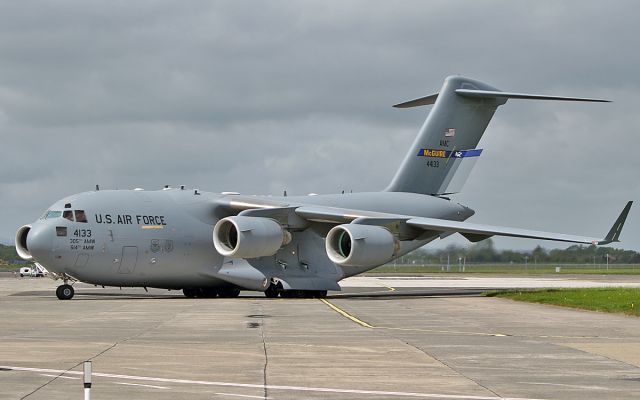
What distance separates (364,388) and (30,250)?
22850 mm

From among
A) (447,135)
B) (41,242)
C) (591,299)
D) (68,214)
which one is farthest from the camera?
(447,135)

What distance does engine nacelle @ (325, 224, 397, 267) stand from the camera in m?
34.2

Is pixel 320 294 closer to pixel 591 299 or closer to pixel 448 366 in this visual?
pixel 591 299

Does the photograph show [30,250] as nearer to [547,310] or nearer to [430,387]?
[547,310]

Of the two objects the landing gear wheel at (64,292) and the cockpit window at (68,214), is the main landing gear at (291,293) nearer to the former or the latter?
the landing gear wheel at (64,292)

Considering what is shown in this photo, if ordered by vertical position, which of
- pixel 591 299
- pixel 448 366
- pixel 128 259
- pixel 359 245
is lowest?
pixel 448 366

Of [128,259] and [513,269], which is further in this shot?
[513,269]

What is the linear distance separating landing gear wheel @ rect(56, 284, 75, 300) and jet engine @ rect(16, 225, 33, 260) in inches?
66.7

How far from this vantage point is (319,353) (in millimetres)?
16078

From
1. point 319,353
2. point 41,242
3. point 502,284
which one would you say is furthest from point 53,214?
point 502,284

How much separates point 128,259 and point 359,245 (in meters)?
7.38

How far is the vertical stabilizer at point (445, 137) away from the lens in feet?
139

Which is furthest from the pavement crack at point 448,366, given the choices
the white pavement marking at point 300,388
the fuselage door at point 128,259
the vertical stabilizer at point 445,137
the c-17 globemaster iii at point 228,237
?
the vertical stabilizer at point 445,137

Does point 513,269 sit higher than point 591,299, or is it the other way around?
point 591,299
